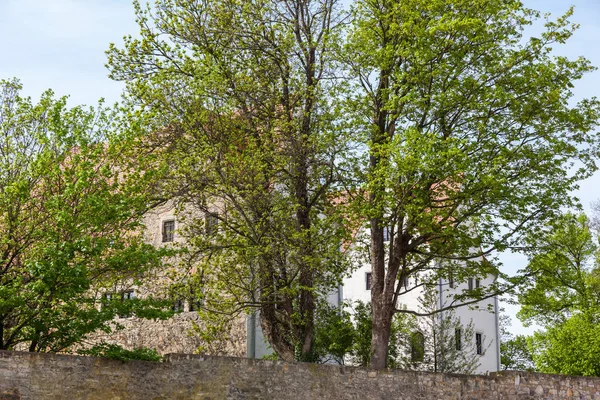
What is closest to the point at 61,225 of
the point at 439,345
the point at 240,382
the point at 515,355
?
the point at 240,382

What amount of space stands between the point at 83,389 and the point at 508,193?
12.8m

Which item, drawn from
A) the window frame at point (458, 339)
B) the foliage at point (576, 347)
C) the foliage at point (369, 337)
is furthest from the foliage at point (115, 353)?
the foliage at point (576, 347)

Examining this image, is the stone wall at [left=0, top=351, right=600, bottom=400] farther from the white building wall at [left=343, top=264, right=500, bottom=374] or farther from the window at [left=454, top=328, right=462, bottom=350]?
the white building wall at [left=343, top=264, right=500, bottom=374]

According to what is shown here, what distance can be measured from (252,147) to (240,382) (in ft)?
29.5

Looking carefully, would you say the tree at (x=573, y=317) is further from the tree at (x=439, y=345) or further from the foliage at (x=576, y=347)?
the tree at (x=439, y=345)

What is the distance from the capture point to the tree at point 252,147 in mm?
24375

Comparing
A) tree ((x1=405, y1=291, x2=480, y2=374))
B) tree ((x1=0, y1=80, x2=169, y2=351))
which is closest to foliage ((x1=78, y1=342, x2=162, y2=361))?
tree ((x1=0, y1=80, x2=169, y2=351))

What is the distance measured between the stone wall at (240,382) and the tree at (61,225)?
1.66 metres

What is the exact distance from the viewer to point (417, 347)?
115 feet

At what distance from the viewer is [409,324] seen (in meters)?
36.0

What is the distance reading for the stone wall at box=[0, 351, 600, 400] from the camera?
1526cm

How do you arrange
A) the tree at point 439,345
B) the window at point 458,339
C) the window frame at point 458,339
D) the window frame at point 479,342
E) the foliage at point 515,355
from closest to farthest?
the tree at point 439,345 → the window frame at point 458,339 → the window at point 458,339 → the window frame at point 479,342 → the foliage at point 515,355

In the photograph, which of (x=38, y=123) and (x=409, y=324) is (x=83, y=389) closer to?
(x=38, y=123)

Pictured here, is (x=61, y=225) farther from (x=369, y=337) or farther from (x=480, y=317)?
(x=480, y=317)
